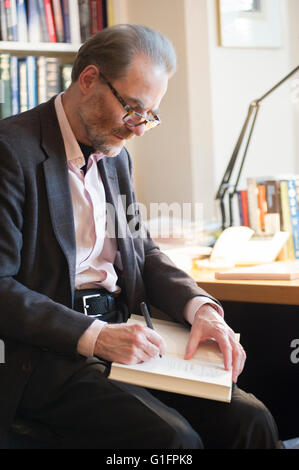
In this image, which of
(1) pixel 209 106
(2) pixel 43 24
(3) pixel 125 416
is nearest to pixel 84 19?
(2) pixel 43 24

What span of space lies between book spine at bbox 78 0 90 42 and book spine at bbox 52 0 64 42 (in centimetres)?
8

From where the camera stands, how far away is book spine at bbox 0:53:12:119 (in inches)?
78.6

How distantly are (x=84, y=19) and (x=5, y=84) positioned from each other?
0.39m

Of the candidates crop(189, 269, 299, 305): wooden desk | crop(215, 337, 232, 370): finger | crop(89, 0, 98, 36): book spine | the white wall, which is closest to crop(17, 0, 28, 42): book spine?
crop(89, 0, 98, 36): book spine

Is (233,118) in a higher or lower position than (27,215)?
higher

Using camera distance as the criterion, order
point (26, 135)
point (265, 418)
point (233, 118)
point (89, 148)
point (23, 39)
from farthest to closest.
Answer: point (233, 118) → point (23, 39) → point (89, 148) → point (26, 135) → point (265, 418)

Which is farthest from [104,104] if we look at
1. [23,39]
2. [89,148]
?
[23,39]

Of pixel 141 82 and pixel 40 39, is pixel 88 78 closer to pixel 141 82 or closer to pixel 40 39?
pixel 141 82

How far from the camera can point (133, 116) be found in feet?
4.25

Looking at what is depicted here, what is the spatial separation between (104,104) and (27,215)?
12.6 inches

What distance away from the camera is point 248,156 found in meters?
2.20

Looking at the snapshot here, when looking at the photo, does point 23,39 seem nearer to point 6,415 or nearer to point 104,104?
point 104,104

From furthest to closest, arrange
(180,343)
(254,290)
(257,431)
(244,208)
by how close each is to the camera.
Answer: (244,208)
(254,290)
(180,343)
(257,431)
